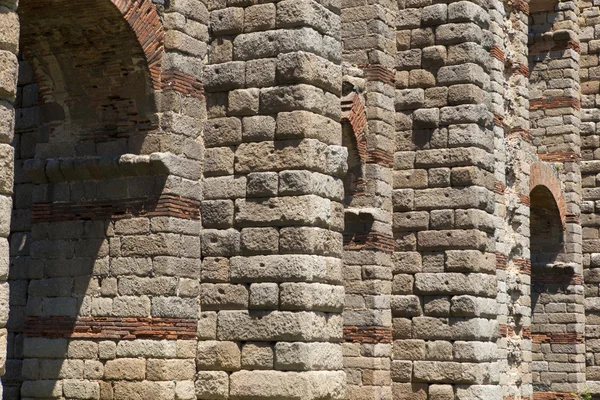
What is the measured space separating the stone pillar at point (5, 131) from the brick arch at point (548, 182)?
11.7 meters

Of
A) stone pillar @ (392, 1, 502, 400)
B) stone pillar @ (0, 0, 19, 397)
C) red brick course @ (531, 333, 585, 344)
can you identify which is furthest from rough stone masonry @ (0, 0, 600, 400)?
red brick course @ (531, 333, 585, 344)

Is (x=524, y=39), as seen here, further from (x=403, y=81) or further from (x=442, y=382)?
(x=442, y=382)

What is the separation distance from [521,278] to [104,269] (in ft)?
24.6

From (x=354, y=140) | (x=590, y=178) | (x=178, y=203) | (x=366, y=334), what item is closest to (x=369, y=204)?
(x=354, y=140)

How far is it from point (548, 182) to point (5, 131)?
12.9m

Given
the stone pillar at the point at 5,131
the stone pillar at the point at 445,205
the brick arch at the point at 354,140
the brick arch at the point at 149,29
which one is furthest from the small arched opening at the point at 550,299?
the stone pillar at the point at 5,131

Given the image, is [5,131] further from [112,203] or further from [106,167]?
[112,203]

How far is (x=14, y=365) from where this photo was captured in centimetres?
1063

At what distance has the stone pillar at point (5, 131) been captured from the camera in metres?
6.70

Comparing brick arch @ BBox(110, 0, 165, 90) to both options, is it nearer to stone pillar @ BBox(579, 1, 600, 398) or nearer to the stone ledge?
the stone ledge

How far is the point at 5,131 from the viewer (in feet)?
22.5

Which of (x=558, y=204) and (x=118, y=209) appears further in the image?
(x=558, y=204)

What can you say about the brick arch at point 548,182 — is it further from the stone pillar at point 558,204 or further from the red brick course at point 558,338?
the red brick course at point 558,338

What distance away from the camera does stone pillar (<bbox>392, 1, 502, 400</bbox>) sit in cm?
1276
